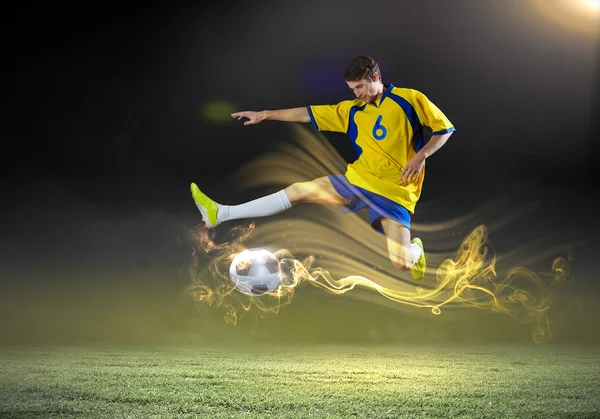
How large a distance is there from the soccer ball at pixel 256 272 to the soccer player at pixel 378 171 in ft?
2.43

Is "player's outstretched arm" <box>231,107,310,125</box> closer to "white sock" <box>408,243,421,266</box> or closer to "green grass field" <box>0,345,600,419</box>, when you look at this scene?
"white sock" <box>408,243,421,266</box>

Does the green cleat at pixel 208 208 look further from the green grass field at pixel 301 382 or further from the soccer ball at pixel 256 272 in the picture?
the green grass field at pixel 301 382

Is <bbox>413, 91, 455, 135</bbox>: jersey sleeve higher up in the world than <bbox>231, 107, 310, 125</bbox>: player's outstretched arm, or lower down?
lower down

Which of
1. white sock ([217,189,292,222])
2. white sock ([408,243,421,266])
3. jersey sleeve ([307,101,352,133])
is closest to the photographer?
white sock ([217,189,292,222])

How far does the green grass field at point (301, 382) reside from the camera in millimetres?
3658

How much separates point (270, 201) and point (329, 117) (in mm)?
699

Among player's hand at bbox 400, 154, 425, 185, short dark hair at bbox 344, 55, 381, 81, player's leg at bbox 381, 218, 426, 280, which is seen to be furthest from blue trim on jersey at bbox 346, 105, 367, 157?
player's leg at bbox 381, 218, 426, 280

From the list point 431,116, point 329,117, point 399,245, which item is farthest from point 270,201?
point 431,116

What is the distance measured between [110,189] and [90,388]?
2090 millimetres

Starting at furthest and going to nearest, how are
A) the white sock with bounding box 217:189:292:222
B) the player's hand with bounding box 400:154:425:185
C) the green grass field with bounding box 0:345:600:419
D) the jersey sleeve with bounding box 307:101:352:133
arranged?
the jersey sleeve with bounding box 307:101:352:133, the white sock with bounding box 217:189:292:222, the player's hand with bounding box 400:154:425:185, the green grass field with bounding box 0:345:600:419

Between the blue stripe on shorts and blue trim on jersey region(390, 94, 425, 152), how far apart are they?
0.39 m

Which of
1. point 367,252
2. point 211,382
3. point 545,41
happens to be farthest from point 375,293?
point 545,41

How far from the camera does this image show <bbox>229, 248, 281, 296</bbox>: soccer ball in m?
4.62

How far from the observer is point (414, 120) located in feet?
13.1
